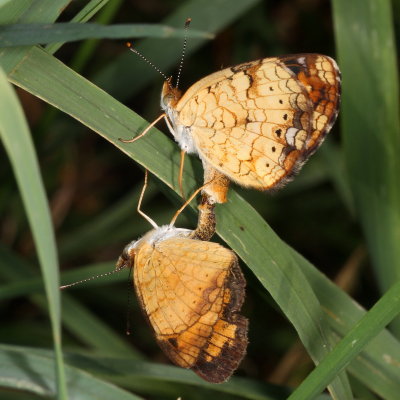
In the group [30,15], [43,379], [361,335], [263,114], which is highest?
[30,15]

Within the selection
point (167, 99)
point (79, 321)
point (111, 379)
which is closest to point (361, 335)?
point (167, 99)

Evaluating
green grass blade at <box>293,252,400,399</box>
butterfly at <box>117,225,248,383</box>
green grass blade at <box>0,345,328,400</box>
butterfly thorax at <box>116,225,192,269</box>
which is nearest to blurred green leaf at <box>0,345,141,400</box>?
green grass blade at <box>0,345,328,400</box>

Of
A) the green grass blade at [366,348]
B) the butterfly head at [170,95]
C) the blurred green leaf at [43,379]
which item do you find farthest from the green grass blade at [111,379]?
the butterfly head at [170,95]

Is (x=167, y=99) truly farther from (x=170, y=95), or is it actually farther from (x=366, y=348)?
(x=366, y=348)

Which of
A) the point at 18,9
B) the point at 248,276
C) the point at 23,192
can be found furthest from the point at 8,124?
the point at 248,276

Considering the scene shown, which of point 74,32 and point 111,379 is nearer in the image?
point 74,32

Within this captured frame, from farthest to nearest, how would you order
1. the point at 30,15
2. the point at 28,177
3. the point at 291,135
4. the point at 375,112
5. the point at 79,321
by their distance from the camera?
the point at 79,321
the point at 375,112
the point at 291,135
the point at 30,15
the point at 28,177
